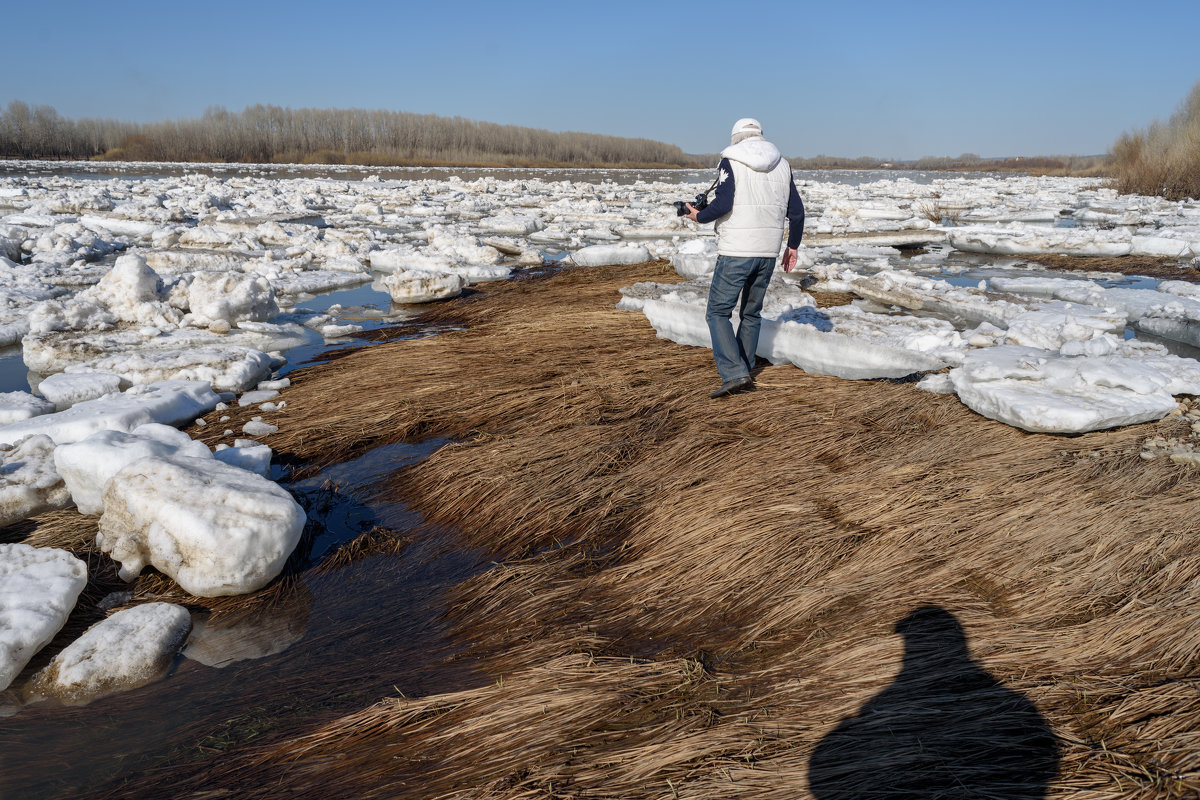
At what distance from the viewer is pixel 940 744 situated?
1807 mm

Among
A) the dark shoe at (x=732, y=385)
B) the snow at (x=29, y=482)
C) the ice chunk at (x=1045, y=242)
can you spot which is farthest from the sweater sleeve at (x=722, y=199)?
the ice chunk at (x=1045, y=242)

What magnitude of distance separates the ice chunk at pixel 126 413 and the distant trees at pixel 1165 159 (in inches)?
1158

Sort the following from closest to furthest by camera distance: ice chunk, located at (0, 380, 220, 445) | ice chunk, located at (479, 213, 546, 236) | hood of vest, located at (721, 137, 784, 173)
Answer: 1. ice chunk, located at (0, 380, 220, 445)
2. hood of vest, located at (721, 137, 784, 173)
3. ice chunk, located at (479, 213, 546, 236)

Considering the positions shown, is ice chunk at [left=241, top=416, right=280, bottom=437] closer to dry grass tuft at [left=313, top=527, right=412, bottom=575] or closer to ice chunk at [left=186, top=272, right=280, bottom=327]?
dry grass tuft at [left=313, top=527, right=412, bottom=575]

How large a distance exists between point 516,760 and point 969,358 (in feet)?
12.3

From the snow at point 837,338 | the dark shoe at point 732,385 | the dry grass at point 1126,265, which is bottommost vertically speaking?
the dark shoe at point 732,385

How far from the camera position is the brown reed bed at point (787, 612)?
1801 millimetres

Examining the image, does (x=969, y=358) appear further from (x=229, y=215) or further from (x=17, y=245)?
(x=229, y=215)

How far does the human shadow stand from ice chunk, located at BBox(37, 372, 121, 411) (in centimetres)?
535

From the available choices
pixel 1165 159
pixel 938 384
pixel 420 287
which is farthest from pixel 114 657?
pixel 1165 159

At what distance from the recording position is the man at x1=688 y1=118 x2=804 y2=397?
4.31 metres

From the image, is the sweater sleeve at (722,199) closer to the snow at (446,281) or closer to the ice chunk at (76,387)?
the snow at (446,281)

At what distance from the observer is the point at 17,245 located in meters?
11.3

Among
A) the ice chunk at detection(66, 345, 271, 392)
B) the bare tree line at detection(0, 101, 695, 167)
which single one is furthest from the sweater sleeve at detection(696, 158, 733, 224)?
the bare tree line at detection(0, 101, 695, 167)
